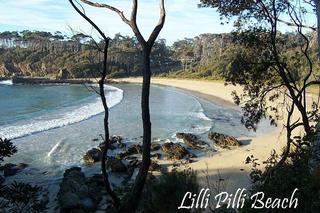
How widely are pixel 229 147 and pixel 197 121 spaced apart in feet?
32.3

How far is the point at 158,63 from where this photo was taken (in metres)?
102

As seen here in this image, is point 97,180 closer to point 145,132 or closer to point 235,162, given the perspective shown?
point 235,162

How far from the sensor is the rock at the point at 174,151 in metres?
18.1

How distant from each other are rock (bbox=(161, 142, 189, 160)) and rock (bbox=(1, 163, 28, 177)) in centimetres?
A: 627

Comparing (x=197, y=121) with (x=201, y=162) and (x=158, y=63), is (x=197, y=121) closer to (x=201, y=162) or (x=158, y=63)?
(x=201, y=162)

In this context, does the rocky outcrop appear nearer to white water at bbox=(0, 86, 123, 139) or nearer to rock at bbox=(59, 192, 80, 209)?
rock at bbox=(59, 192, 80, 209)

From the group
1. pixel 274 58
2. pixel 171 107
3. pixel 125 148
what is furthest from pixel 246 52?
pixel 171 107

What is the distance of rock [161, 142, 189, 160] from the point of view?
18125 mm

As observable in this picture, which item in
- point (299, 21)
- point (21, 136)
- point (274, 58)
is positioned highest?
point (299, 21)

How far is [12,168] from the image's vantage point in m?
16.5

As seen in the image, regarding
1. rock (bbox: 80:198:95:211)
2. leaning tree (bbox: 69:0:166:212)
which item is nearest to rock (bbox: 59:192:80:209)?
rock (bbox: 80:198:95:211)

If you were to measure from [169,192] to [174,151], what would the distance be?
36.3ft

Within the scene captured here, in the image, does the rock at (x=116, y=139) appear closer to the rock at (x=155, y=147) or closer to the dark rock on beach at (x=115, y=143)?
the dark rock on beach at (x=115, y=143)

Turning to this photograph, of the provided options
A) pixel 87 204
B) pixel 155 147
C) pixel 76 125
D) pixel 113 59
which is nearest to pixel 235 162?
pixel 155 147
